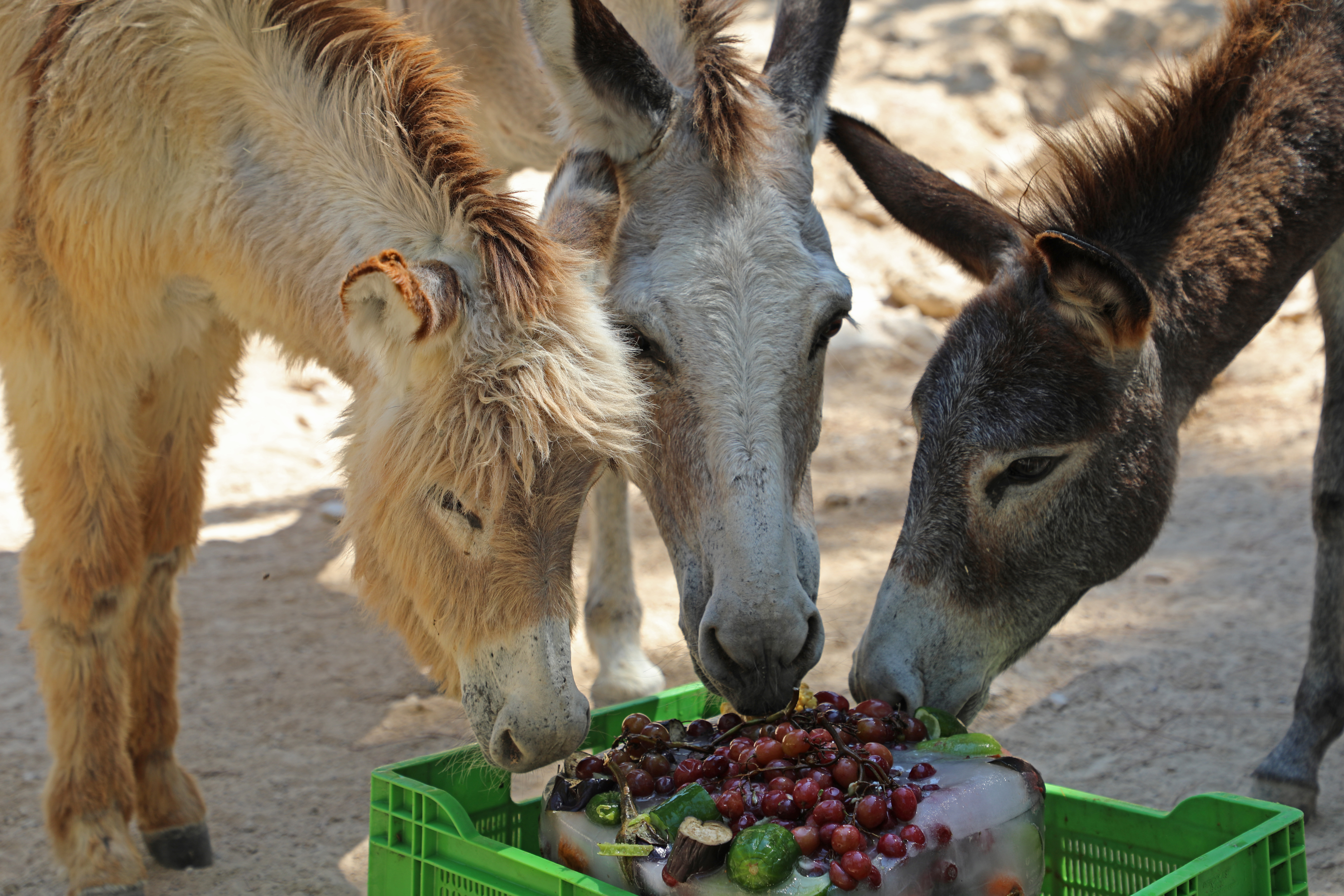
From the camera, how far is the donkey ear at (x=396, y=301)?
7.13 feet

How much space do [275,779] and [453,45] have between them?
8.79ft

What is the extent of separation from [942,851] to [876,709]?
0.46m

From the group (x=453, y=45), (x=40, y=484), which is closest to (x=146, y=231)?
(x=40, y=484)

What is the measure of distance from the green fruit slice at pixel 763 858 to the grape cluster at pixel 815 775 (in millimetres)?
42

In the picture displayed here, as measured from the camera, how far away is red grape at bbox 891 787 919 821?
85.1 inches

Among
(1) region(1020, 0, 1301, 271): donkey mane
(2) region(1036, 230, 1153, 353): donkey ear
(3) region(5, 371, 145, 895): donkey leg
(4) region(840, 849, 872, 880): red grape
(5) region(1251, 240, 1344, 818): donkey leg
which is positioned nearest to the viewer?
(4) region(840, 849, 872, 880): red grape

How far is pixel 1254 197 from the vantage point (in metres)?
3.06

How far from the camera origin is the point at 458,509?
2.45 meters

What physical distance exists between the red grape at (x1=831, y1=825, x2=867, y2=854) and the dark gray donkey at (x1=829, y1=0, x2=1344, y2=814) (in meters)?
0.73

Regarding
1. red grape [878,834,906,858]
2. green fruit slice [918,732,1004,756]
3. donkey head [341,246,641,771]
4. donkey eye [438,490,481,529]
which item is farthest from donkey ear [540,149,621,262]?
red grape [878,834,906,858]

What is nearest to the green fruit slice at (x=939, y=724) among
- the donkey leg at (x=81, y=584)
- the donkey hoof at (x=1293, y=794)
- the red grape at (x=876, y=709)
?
the red grape at (x=876, y=709)

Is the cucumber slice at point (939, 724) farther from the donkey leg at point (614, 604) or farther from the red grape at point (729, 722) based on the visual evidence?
the donkey leg at point (614, 604)

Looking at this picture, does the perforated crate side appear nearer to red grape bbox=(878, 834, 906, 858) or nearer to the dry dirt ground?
red grape bbox=(878, 834, 906, 858)

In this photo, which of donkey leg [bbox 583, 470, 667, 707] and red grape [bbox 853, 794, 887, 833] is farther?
donkey leg [bbox 583, 470, 667, 707]
